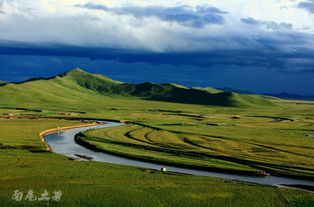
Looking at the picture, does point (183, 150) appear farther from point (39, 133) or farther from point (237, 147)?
point (39, 133)

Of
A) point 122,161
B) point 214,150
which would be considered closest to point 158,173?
point 122,161

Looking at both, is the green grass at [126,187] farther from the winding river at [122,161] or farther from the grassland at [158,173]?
the winding river at [122,161]

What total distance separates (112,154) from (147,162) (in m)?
12.2

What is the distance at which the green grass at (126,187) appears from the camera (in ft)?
172

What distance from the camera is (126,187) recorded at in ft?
194

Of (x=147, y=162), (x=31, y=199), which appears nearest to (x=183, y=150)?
(x=147, y=162)

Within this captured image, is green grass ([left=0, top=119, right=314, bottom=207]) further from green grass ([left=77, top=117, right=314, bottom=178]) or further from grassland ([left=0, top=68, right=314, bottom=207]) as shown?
green grass ([left=77, top=117, right=314, bottom=178])

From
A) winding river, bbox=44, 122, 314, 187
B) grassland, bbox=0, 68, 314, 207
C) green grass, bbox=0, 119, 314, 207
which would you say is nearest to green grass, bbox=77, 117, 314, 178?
Answer: grassland, bbox=0, 68, 314, 207

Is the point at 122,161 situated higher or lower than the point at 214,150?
lower

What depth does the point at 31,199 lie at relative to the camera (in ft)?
167

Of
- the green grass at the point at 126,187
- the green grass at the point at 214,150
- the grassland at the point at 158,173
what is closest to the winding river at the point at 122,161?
the green grass at the point at 214,150

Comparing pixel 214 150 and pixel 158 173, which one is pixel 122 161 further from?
pixel 214 150

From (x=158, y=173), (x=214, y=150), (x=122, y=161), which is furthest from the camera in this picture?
(x=214, y=150)

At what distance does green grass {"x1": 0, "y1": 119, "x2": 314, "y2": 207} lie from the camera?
172 ft
